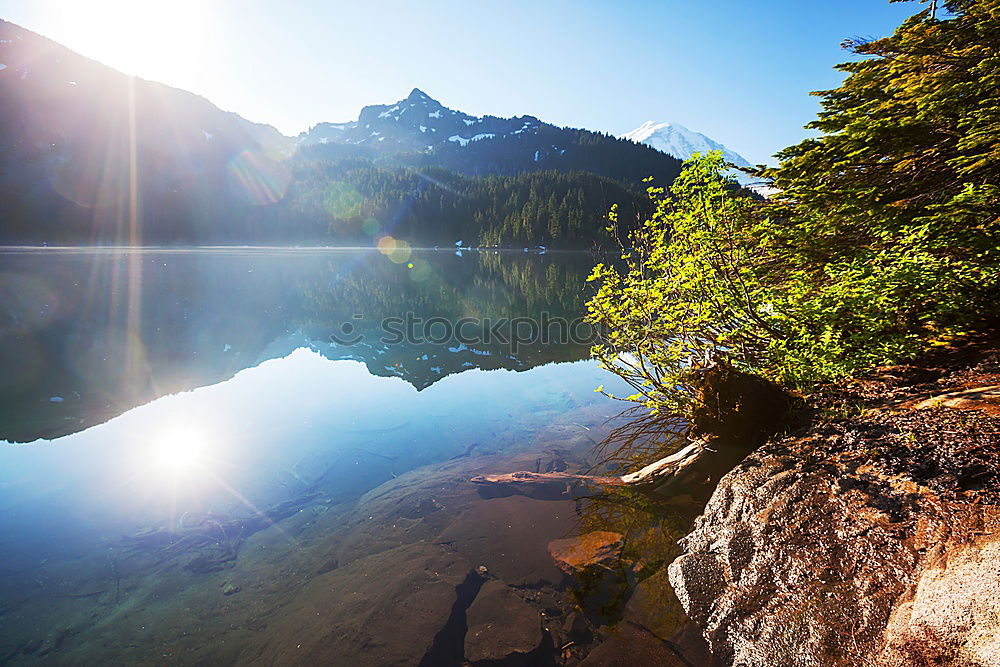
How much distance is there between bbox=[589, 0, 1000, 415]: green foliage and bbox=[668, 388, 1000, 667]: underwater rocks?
5.29 ft

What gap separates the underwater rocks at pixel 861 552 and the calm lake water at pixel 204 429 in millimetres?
4828

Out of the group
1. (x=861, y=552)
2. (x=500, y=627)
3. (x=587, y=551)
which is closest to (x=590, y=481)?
(x=587, y=551)

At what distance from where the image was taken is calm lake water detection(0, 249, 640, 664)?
5797 mm

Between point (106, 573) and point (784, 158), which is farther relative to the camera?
point (784, 158)

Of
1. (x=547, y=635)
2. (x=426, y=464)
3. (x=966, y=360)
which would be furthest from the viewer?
(x=426, y=464)

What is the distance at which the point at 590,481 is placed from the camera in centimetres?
780

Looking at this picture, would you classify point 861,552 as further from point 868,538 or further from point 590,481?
point 590,481

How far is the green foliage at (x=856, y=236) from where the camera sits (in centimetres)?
562

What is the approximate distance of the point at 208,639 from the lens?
4.88 meters

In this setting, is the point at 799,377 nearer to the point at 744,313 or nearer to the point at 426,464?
the point at 744,313

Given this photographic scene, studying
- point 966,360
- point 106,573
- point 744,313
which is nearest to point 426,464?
point 106,573

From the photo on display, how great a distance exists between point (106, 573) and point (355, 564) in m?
3.69

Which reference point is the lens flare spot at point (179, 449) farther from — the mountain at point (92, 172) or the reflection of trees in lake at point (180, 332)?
the mountain at point (92, 172)
